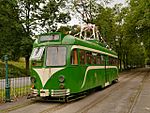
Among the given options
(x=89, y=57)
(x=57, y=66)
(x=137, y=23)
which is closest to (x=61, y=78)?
(x=57, y=66)

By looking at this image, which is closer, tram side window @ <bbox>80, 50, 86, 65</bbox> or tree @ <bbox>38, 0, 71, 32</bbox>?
tram side window @ <bbox>80, 50, 86, 65</bbox>

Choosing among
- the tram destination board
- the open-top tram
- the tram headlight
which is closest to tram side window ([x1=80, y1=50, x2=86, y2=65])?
the open-top tram

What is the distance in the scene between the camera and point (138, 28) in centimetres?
5003

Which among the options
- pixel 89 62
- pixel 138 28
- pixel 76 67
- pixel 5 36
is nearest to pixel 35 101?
pixel 76 67

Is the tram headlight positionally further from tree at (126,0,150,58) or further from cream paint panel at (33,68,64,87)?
tree at (126,0,150,58)

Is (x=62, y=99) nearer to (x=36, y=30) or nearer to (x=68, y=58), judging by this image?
(x=68, y=58)

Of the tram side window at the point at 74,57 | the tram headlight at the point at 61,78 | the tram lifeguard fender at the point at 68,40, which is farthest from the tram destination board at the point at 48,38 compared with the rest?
the tram headlight at the point at 61,78

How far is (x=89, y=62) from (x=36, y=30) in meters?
25.5

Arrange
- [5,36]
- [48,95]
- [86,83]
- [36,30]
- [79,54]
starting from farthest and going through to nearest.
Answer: [36,30] < [5,36] < [86,83] < [79,54] < [48,95]

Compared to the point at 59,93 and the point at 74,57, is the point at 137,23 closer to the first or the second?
the point at 74,57

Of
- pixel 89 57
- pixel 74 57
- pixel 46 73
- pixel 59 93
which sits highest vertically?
pixel 89 57

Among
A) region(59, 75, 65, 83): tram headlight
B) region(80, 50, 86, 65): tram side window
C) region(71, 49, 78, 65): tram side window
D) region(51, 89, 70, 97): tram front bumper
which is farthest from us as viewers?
region(80, 50, 86, 65): tram side window

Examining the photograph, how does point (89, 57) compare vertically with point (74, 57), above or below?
above

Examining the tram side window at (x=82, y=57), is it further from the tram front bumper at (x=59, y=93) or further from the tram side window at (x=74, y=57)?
the tram front bumper at (x=59, y=93)
